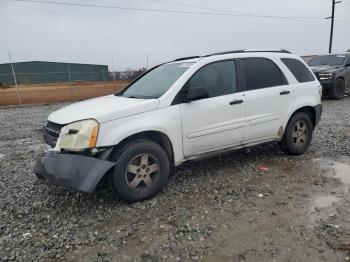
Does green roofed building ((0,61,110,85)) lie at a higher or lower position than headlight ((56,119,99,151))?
lower

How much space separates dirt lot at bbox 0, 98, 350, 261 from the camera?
306 centimetres

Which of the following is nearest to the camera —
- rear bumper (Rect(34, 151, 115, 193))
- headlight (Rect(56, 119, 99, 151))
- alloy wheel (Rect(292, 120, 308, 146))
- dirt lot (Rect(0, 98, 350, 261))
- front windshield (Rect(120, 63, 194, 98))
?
dirt lot (Rect(0, 98, 350, 261))

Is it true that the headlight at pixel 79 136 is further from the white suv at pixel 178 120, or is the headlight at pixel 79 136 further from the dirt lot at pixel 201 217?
the dirt lot at pixel 201 217

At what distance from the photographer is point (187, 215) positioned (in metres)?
3.71

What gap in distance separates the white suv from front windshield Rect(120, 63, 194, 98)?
2cm

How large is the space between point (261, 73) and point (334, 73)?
30.7 feet

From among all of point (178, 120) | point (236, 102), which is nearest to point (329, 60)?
point (236, 102)

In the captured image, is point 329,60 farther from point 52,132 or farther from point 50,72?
point 50,72

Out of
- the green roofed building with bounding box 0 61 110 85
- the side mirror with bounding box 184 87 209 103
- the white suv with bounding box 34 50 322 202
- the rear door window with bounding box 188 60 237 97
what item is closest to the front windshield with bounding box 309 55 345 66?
the white suv with bounding box 34 50 322 202

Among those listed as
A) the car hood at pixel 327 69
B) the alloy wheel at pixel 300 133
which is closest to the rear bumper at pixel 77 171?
the alloy wheel at pixel 300 133

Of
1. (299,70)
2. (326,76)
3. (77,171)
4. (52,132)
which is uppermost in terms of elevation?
(299,70)

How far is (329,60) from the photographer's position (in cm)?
1434

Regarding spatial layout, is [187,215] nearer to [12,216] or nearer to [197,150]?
[197,150]

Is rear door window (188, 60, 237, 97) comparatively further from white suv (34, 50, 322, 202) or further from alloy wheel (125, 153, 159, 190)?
alloy wheel (125, 153, 159, 190)
